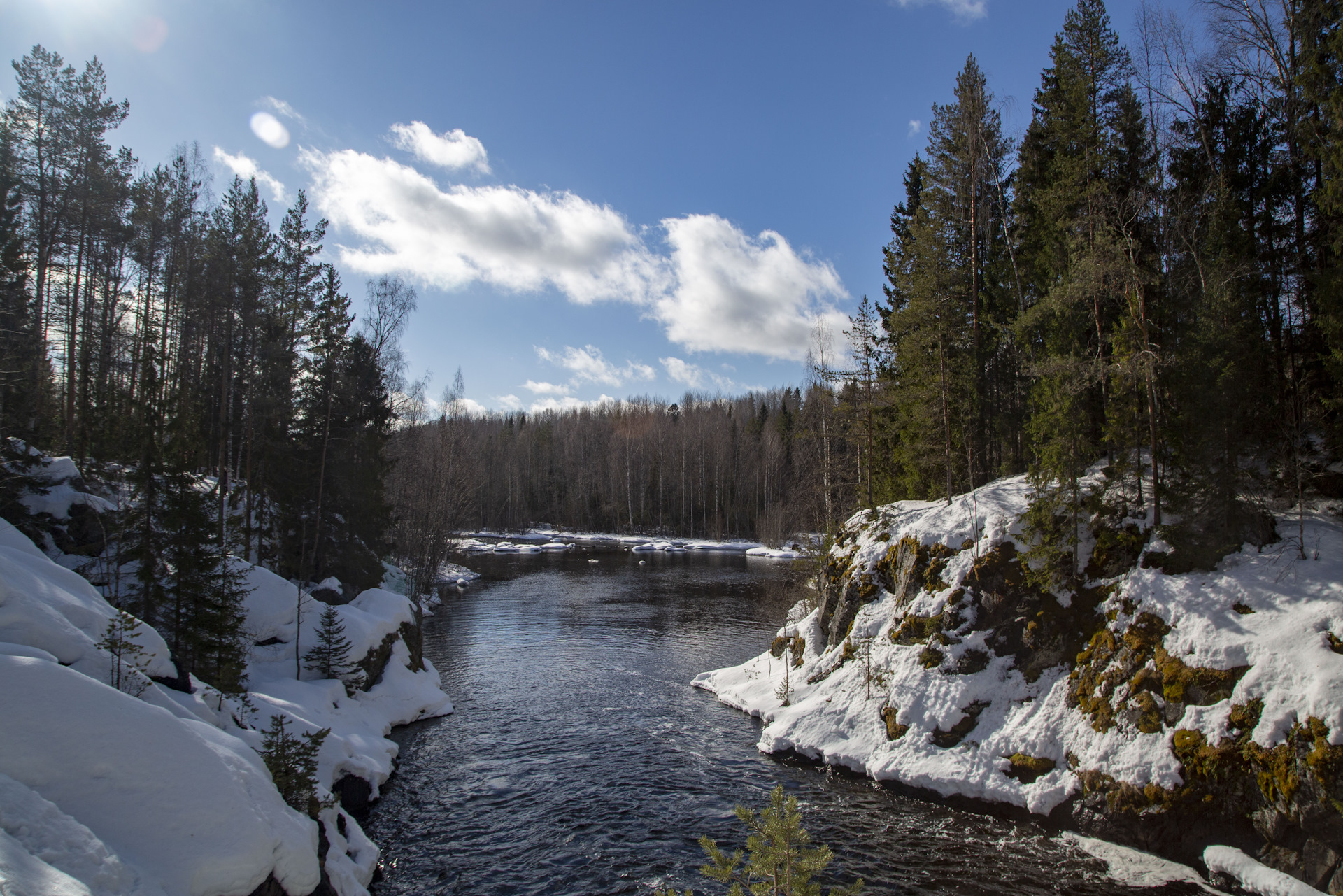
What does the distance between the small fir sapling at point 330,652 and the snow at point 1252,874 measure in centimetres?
1822

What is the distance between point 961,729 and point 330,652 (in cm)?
1536

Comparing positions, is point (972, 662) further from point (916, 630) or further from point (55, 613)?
point (55, 613)

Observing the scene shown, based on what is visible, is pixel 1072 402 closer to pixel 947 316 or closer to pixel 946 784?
pixel 947 316

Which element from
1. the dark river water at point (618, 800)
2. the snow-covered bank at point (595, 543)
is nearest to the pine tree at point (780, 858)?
the dark river water at point (618, 800)

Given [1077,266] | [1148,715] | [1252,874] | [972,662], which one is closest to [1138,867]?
[1252,874]

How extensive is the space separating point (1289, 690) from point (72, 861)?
49.6 ft

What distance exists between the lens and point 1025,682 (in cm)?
1350

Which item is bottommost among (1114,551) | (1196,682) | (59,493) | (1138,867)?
(1138,867)

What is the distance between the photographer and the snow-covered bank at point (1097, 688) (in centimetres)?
941

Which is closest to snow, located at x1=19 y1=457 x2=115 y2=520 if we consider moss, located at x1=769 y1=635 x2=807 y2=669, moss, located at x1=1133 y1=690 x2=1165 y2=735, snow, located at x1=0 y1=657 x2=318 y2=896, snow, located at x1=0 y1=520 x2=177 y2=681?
snow, located at x1=0 y1=520 x2=177 y2=681

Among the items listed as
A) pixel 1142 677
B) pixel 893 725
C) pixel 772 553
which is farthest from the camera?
pixel 772 553

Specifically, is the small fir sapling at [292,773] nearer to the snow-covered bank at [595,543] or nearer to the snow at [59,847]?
the snow at [59,847]

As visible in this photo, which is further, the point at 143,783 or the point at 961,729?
the point at 961,729

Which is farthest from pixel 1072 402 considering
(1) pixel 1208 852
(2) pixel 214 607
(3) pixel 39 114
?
(3) pixel 39 114
